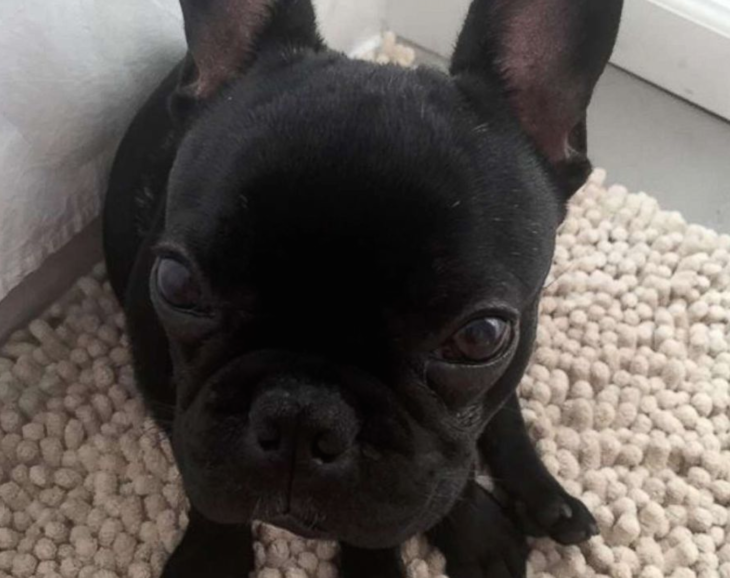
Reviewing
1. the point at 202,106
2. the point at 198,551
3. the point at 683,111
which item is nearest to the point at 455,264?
the point at 202,106

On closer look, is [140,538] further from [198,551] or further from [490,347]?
[490,347]

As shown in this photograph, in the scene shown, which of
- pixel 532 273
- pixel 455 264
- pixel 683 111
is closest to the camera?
pixel 455 264

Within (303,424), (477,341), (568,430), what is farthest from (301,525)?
(568,430)

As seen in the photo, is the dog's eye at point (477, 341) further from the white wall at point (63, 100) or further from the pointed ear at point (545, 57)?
the white wall at point (63, 100)

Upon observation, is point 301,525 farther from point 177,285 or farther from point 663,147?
point 663,147

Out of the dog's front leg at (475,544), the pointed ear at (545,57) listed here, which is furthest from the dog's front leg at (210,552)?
the pointed ear at (545,57)

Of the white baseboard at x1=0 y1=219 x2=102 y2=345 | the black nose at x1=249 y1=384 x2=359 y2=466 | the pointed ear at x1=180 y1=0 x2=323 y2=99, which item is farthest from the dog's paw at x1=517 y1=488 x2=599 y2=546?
the white baseboard at x1=0 y1=219 x2=102 y2=345
